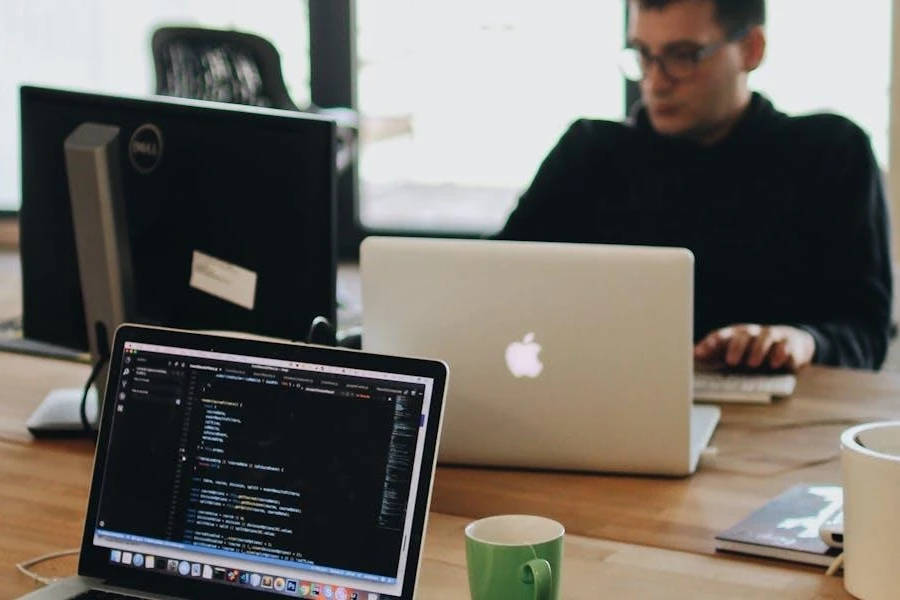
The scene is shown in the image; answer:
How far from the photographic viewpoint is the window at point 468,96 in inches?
191

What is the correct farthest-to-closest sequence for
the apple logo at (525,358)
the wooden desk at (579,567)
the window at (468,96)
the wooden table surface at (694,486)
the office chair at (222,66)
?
1. the window at (468,96)
2. the office chair at (222,66)
3. the apple logo at (525,358)
4. the wooden table surface at (694,486)
5. the wooden desk at (579,567)

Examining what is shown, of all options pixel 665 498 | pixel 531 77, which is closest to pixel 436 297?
pixel 665 498

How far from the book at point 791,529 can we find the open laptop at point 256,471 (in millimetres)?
396

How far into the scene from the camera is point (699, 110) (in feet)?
8.42

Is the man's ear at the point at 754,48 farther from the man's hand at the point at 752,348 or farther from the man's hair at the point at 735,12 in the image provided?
the man's hand at the point at 752,348

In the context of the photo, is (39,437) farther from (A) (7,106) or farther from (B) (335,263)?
(A) (7,106)

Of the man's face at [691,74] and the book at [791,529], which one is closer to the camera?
the book at [791,529]

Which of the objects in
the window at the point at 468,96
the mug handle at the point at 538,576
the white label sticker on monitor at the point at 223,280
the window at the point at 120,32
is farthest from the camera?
the window at the point at 120,32

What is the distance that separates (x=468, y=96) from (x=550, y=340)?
351 cm

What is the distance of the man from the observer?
2.45 meters

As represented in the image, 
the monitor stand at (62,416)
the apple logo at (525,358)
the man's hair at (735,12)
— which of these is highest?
the man's hair at (735,12)

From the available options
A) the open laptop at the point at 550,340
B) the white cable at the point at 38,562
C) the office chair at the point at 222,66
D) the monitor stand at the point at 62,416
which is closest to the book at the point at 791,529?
the open laptop at the point at 550,340

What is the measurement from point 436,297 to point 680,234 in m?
1.02

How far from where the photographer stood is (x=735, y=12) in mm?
2559
